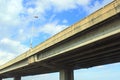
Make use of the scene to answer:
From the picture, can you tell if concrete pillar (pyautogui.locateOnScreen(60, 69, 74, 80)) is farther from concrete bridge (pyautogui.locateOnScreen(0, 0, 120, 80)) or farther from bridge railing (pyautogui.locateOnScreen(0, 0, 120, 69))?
bridge railing (pyautogui.locateOnScreen(0, 0, 120, 69))

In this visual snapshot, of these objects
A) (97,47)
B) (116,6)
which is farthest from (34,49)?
(116,6)

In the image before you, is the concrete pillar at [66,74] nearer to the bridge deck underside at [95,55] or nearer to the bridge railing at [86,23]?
the bridge deck underside at [95,55]

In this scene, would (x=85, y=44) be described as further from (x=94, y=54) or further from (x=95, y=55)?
(x=95, y=55)

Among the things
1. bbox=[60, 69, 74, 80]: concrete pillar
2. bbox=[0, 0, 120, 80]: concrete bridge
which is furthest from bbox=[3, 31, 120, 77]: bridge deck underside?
bbox=[60, 69, 74, 80]: concrete pillar

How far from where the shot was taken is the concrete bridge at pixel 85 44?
17062 mm

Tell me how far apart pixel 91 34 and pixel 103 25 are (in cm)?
170

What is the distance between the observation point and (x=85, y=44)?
2011 cm

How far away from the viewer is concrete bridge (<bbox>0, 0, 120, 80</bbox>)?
1706 centimetres

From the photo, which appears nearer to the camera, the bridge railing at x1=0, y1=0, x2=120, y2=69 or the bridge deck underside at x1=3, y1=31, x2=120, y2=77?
the bridge railing at x1=0, y1=0, x2=120, y2=69

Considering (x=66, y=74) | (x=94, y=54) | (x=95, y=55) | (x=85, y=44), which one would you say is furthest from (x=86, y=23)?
(x=66, y=74)

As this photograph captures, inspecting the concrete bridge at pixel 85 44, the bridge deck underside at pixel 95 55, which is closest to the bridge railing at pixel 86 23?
the concrete bridge at pixel 85 44

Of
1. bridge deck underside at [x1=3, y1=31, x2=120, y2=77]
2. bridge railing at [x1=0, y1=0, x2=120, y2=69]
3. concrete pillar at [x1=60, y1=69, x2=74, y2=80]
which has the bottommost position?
concrete pillar at [x1=60, y1=69, x2=74, y2=80]

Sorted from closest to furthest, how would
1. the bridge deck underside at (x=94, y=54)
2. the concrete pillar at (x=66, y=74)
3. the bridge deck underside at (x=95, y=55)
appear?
1. the bridge deck underside at (x=94, y=54)
2. the bridge deck underside at (x=95, y=55)
3. the concrete pillar at (x=66, y=74)

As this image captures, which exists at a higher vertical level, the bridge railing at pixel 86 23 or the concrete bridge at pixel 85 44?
the bridge railing at pixel 86 23
